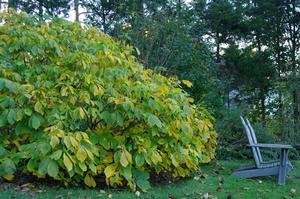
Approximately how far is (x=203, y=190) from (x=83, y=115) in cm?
180

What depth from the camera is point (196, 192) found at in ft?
15.4

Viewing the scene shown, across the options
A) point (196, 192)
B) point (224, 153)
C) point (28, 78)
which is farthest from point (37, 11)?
point (196, 192)

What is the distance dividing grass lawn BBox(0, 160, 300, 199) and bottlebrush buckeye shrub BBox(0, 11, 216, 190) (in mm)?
150

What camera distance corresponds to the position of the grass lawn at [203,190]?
4.10m

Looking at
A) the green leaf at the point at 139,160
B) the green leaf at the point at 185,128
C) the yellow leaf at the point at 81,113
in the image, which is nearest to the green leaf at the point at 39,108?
the yellow leaf at the point at 81,113

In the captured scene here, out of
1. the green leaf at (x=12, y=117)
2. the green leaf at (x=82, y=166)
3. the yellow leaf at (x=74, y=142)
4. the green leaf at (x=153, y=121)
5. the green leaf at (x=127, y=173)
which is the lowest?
the green leaf at (x=127, y=173)

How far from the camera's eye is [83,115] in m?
4.11

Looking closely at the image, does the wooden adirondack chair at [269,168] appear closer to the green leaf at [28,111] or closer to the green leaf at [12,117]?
the green leaf at [28,111]

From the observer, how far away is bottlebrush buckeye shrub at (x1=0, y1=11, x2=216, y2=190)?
398cm

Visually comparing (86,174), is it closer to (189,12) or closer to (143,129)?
(143,129)

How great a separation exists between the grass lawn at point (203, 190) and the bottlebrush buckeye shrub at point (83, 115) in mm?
150

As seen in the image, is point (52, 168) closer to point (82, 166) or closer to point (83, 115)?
point (82, 166)

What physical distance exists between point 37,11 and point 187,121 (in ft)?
33.1

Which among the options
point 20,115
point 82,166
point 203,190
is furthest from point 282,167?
point 20,115
